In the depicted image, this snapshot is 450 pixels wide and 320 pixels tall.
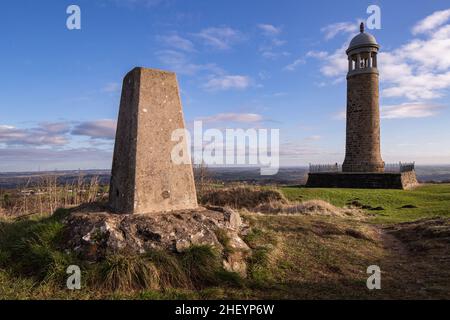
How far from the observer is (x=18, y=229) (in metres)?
6.64

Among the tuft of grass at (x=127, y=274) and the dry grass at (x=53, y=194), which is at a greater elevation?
the dry grass at (x=53, y=194)

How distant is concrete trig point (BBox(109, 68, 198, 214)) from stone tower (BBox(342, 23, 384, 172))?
20692 mm

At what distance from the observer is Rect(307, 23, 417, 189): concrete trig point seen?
2353cm

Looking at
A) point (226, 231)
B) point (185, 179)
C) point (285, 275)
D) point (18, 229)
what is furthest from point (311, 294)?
point (18, 229)

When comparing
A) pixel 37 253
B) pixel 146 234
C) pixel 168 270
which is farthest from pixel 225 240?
pixel 37 253

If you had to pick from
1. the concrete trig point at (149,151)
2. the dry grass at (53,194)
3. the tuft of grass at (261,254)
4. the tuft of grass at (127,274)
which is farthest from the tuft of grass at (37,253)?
the dry grass at (53,194)

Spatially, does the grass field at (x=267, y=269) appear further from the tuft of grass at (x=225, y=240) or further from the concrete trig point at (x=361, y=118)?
the concrete trig point at (x=361, y=118)

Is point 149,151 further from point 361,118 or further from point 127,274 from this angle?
point 361,118

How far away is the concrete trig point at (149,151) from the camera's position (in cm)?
596

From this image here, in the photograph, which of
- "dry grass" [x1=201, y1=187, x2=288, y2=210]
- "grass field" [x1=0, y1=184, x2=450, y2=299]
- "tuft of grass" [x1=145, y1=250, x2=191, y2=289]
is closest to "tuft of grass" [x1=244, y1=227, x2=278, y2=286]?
"grass field" [x1=0, y1=184, x2=450, y2=299]

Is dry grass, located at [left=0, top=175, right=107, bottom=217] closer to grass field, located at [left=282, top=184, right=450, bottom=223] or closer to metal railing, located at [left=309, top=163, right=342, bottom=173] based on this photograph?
grass field, located at [left=282, top=184, right=450, bottom=223]

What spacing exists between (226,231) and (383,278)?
2.86 meters

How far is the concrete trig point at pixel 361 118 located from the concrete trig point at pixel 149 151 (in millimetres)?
18635
